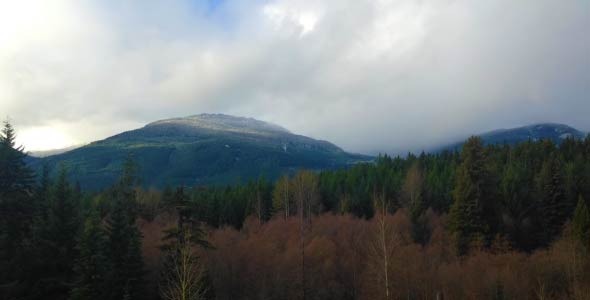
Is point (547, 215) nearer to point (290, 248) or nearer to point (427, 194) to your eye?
point (427, 194)

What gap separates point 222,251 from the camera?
5719 centimetres

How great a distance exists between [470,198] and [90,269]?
139 ft

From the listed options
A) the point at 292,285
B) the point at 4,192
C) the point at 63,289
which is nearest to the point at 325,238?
the point at 292,285

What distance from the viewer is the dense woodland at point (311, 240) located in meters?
34.8

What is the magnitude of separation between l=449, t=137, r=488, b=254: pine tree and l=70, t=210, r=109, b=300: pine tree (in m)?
40.5

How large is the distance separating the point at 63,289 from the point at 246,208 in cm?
5879

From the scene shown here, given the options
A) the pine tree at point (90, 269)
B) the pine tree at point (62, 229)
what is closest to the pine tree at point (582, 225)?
the pine tree at point (90, 269)

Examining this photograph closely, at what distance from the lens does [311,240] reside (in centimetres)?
6662

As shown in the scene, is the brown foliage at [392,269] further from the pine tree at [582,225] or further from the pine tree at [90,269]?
the pine tree at [90,269]

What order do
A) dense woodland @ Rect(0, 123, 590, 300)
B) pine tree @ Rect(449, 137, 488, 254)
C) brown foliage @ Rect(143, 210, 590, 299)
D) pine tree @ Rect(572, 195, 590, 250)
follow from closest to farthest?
dense woodland @ Rect(0, 123, 590, 300) → brown foliage @ Rect(143, 210, 590, 299) → pine tree @ Rect(572, 195, 590, 250) → pine tree @ Rect(449, 137, 488, 254)

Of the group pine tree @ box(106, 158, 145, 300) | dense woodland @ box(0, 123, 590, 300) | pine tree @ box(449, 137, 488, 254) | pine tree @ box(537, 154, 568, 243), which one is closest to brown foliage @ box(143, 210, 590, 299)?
dense woodland @ box(0, 123, 590, 300)

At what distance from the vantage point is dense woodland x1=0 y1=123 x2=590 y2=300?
3475cm

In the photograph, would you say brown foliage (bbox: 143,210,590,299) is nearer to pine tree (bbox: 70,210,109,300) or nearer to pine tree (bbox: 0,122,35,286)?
pine tree (bbox: 70,210,109,300)

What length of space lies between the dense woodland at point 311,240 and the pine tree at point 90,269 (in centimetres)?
9
